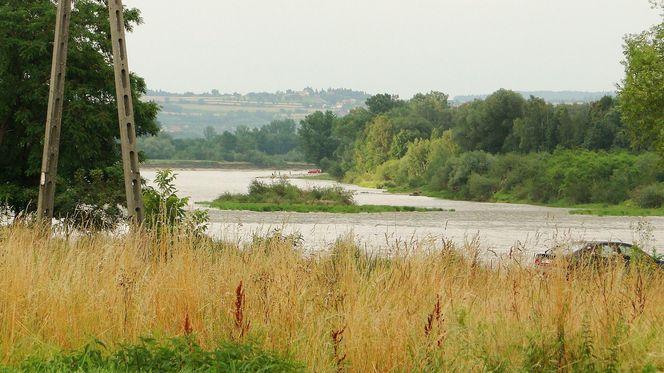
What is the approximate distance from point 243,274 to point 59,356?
8.89ft

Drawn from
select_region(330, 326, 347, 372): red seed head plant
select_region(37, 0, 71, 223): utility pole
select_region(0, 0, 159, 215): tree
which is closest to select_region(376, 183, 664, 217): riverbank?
select_region(0, 0, 159, 215): tree

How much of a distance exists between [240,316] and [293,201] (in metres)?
87.9

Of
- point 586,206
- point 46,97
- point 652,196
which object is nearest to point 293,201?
point 586,206

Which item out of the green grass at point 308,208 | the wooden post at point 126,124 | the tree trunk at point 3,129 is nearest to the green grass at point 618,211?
the green grass at point 308,208

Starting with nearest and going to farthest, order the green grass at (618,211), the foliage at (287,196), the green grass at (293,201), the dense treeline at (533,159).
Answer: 1. the green grass at (293,201)
2. the green grass at (618,211)
3. the foliage at (287,196)
4. the dense treeline at (533,159)

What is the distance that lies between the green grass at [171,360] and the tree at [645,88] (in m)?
46.6

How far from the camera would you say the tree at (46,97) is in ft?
109

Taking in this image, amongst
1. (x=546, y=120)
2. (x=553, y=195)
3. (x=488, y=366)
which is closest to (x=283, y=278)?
(x=488, y=366)

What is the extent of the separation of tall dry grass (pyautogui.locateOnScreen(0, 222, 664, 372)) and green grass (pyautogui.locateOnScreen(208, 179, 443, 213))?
7647cm

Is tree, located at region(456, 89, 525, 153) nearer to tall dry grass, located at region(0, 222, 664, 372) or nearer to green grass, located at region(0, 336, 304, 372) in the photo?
tall dry grass, located at region(0, 222, 664, 372)

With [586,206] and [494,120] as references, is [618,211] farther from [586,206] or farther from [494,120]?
[494,120]

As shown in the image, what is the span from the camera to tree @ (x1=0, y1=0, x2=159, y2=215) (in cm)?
3331

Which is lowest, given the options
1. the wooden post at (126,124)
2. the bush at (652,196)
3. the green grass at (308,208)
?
the green grass at (308,208)

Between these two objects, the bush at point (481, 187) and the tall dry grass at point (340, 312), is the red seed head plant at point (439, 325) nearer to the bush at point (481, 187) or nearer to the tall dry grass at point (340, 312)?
the tall dry grass at point (340, 312)
